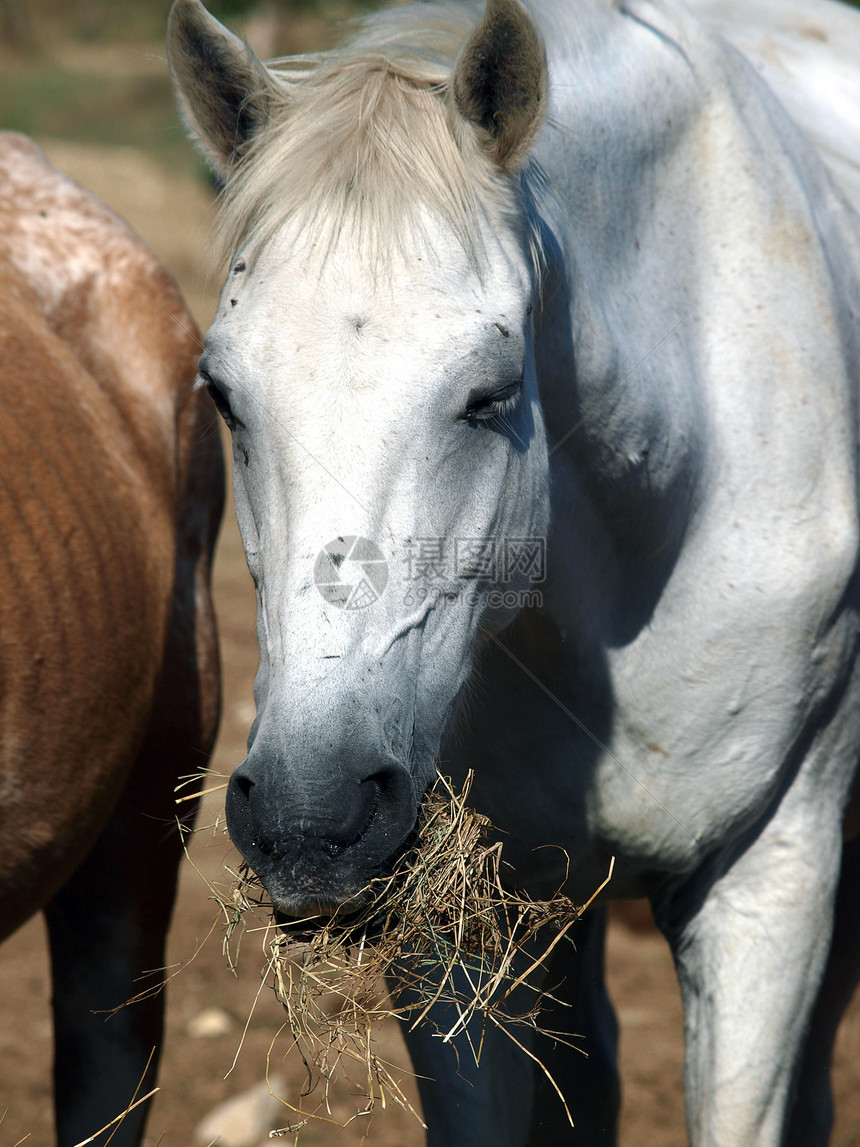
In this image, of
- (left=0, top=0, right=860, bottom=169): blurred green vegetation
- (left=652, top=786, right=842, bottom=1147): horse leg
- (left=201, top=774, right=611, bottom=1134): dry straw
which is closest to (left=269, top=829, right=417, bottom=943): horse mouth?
(left=201, top=774, right=611, bottom=1134): dry straw

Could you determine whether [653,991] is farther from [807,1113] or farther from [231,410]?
[231,410]

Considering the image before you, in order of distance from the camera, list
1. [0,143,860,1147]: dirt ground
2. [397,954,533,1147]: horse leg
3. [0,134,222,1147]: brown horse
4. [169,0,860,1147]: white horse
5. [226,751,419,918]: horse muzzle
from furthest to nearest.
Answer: [0,143,860,1147]: dirt ground
[0,134,222,1147]: brown horse
[397,954,533,1147]: horse leg
[169,0,860,1147]: white horse
[226,751,419,918]: horse muzzle

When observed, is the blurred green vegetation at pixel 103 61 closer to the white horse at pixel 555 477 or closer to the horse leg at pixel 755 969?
the white horse at pixel 555 477

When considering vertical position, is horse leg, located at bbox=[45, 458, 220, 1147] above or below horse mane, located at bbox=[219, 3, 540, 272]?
below

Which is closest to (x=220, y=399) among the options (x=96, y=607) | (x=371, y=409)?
(x=371, y=409)

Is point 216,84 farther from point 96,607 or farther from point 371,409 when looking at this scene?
point 96,607

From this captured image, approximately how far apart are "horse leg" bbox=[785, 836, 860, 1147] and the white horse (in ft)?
2.18

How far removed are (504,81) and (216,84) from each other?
48 cm

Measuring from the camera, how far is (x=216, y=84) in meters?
1.81

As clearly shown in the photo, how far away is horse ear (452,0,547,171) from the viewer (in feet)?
5.25

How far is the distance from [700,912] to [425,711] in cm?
95

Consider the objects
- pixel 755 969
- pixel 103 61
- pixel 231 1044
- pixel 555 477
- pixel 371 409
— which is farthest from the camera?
pixel 103 61

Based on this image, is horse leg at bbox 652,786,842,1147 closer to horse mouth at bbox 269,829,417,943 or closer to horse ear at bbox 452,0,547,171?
horse mouth at bbox 269,829,417,943

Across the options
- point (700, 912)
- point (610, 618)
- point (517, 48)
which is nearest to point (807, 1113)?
point (700, 912)
